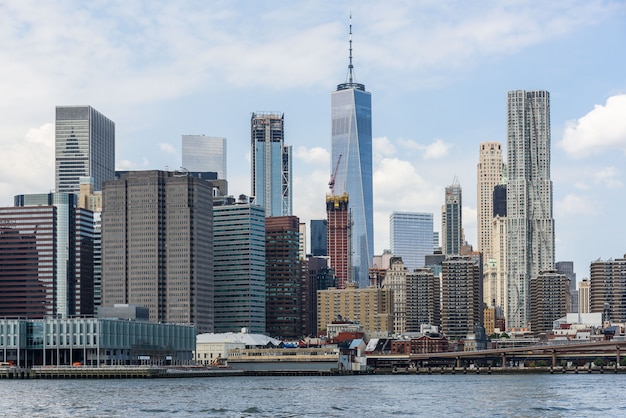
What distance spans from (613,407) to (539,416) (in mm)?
20029

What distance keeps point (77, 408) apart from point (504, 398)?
57.1 metres

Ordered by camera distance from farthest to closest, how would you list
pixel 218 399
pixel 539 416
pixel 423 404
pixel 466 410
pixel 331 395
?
pixel 331 395 < pixel 218 399 < pixel 423 404 < pixel 466 410 < pixel 539 416

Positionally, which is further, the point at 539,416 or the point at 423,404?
the point at 423,404

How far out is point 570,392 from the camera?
655 ft

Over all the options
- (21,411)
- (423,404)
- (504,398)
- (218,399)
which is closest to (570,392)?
(504,398)

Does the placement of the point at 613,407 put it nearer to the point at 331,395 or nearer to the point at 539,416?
the point at 539,416

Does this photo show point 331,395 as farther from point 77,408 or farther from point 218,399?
point 77,408

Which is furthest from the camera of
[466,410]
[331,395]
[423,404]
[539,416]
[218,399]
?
[331,395]

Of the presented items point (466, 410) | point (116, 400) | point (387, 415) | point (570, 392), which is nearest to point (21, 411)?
point (116, 400)

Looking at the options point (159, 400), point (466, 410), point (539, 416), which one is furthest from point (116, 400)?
point (539, 416)

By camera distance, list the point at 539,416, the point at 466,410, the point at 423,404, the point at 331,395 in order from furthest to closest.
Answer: the point at 331,395, the point at 423,404, the point at 466,410, the point at 539,416

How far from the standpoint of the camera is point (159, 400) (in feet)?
574

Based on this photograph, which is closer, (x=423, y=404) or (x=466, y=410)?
(x=466, y=410)

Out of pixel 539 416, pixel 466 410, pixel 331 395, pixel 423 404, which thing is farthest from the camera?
pixel 331 395
